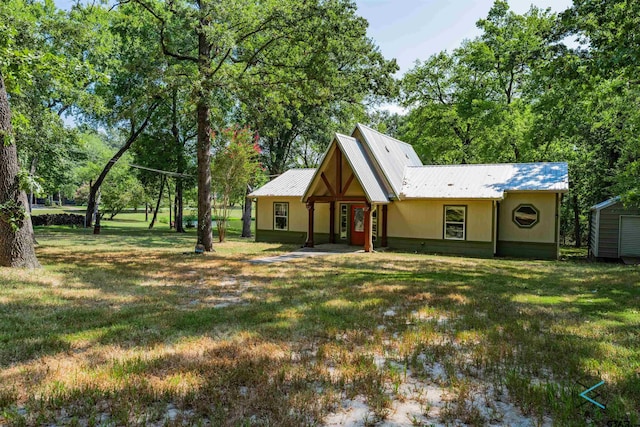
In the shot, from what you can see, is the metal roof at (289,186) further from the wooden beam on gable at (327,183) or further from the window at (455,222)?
the window at (455,222)

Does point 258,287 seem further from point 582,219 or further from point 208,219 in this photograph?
point 582,219

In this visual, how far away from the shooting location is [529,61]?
9.76m

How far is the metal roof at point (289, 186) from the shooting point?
20.3 m

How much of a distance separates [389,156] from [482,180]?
4250 millimetres

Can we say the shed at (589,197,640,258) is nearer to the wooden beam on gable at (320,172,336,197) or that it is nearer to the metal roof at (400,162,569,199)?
the metal roof at (400,162,569,199)

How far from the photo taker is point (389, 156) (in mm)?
19125

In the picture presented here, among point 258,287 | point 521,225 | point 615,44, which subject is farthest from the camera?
point 521,225

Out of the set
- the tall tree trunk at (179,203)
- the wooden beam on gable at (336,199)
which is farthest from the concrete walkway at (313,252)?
the tall tree trunk at (179,203)

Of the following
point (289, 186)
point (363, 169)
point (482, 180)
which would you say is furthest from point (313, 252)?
point (482, 180)

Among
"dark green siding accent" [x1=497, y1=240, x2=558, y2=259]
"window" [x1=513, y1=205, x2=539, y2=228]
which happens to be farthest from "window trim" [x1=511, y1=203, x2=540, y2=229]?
"dark green siding accent" [x1=497, y1=240, x2=558, y2=259]

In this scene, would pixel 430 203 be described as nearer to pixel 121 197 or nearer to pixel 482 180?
pixel 482 180

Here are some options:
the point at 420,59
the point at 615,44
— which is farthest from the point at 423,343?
the point at 420,59

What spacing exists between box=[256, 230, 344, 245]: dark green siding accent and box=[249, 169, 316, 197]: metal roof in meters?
1.95

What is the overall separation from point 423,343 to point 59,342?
4.18m
